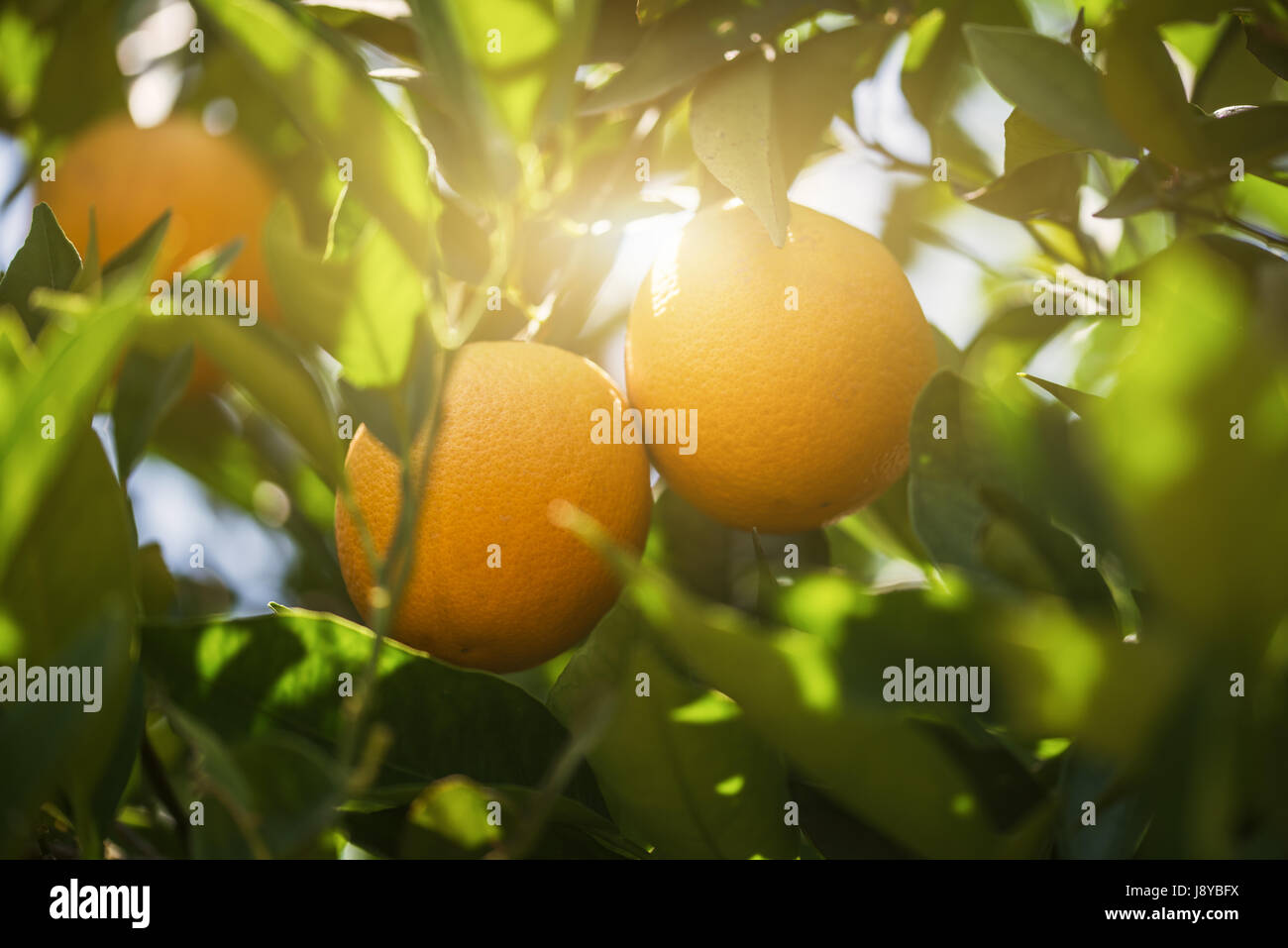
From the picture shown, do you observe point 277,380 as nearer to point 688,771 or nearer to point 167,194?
point 688,771

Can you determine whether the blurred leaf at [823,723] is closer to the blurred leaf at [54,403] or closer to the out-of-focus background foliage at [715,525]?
the out-of-focus background foliage at [715,525]

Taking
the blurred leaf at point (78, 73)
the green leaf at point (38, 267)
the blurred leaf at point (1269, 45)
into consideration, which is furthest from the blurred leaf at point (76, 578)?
the blurred leaf at point (78, 73)

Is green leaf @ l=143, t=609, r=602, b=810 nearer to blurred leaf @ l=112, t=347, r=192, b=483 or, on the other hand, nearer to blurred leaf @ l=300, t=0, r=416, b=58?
blurred leaf @ l=112, t=347, r=192, b=483

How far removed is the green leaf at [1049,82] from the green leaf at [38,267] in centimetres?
62

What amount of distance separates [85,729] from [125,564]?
10cm

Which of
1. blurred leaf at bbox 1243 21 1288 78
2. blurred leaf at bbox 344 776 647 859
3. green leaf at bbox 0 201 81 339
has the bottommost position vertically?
blurred leaf at bbox 344 776 647 859

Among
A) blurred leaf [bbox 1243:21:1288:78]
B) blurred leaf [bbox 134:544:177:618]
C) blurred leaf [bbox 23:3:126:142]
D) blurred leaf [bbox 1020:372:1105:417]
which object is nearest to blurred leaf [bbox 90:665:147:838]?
blurred leaf [bbox 134:544:177:618]

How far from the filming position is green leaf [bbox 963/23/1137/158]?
2.04ft

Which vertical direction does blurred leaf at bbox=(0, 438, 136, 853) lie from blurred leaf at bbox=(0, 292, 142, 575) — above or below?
below

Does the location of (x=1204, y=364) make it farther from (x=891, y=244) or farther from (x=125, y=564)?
(x=891, y=244)

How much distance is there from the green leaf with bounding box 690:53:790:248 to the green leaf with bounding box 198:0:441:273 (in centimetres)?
22

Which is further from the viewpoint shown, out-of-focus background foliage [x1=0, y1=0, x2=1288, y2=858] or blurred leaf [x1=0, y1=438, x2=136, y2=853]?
blurred leaf [x1=0, y1=438, x2=136, y2=853]

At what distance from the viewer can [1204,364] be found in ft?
0.94

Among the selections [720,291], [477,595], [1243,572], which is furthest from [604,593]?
[1243,572]
